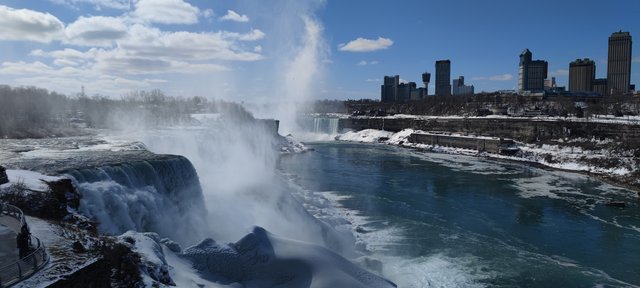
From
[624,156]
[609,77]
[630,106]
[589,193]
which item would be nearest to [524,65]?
[609,77]

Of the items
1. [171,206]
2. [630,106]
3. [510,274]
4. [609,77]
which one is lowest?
[510,274]

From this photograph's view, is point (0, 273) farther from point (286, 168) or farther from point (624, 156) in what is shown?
point (624, 156)

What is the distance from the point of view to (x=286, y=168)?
38969 millimetres

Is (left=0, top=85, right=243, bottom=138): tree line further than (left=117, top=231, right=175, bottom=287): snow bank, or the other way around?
(left=0, top=85, right=243, bottom=138): tree line

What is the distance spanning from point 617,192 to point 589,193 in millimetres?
2135

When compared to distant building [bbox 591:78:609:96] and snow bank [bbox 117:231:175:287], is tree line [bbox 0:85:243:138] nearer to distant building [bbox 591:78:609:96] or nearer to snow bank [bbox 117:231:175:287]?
snow bank [bbox 117:231:175:287]

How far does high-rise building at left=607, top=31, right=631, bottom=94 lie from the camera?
577 feet

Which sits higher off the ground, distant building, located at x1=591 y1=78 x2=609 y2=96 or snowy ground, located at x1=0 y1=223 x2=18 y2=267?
distant building, located at x1=591 y1=78 x2=609 y2=96

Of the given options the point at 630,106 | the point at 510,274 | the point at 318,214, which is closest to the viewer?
the point at 510,274

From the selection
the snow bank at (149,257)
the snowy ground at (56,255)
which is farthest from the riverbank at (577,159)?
the snowy ground at (56,255)

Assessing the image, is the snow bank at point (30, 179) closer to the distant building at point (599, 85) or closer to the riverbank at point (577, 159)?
the riverbank at point (577, 159)

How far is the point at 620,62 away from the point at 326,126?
148m

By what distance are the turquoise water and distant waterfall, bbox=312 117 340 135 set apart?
42693 millimetres

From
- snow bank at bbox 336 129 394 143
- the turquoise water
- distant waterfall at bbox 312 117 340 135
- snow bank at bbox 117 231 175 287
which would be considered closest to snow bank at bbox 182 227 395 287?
snow bank at bbox 117 231 175 287
